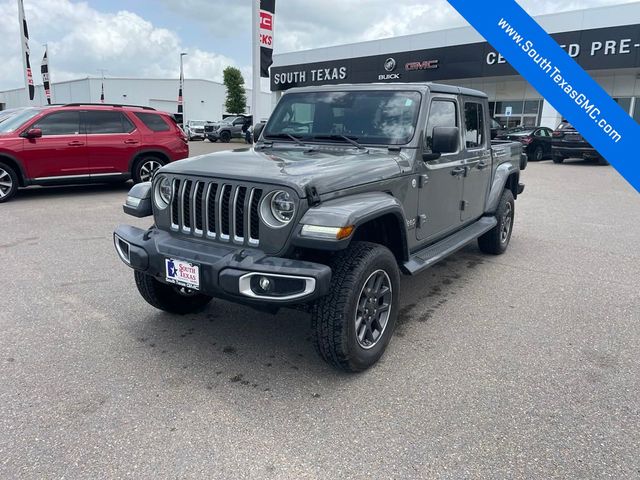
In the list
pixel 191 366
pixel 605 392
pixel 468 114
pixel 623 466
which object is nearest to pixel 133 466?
pixel 191 366

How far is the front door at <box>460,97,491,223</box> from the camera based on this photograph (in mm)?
5035

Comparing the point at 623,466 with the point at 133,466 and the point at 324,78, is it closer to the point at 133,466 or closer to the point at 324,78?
the point at 133,466

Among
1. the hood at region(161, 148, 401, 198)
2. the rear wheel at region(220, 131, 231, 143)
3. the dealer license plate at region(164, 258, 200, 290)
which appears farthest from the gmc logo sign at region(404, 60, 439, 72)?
the dealer license plate at region(164, 258, 200, 290)

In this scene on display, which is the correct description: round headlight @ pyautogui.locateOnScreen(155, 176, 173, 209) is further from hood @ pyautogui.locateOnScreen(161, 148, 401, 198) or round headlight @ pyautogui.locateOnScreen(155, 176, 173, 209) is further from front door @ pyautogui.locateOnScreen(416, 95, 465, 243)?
front door @ pyautogui.locateOnScreen(416, 95, 465, 243)

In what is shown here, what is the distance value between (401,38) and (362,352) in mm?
30029

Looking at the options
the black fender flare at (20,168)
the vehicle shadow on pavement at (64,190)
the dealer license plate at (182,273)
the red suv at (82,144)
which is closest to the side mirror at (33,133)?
the red suv at (82,144)

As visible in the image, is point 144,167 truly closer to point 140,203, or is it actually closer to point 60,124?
point 60,124

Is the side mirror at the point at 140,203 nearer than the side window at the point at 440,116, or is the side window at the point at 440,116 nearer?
the side mirror at the point at 140,203

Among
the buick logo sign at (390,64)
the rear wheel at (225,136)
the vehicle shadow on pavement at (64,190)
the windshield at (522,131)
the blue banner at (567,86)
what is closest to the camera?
the blue banner at (567,86)

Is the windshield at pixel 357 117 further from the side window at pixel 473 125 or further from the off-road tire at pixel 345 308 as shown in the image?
the off-road tire at pixel 345 308

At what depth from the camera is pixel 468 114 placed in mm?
→ 5133

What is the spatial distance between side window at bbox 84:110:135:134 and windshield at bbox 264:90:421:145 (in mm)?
6780

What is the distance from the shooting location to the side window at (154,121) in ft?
34.8

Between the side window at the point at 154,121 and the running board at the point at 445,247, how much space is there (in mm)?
7681
